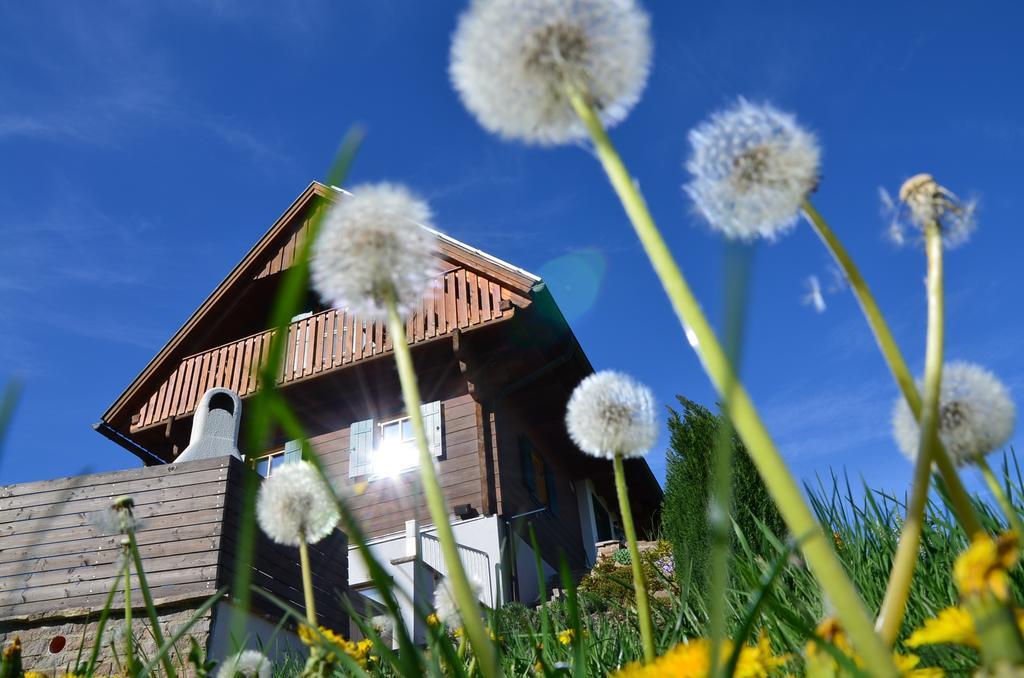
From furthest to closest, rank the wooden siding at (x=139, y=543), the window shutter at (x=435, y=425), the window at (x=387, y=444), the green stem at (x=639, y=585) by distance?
the window at (x=387, y=444) → the window shutter at (x=435, y=425) → the wooden siding at (x=139, y=543) → the green stem at (x=639, y=585)

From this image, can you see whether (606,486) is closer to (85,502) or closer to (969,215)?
(85,502)

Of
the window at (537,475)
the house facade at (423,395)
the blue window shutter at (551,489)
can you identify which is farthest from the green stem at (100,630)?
the blue window shutter at (551,489)

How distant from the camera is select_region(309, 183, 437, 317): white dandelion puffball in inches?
36.7

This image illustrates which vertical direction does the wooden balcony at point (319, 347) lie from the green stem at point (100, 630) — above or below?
above

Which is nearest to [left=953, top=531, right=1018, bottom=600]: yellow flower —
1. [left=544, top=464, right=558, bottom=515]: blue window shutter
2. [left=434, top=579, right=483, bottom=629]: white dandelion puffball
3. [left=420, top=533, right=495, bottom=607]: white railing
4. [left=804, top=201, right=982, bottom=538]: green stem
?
[left=804, top=201, right=982, bottom=538]: green stem

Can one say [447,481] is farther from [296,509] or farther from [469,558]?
[296,509]

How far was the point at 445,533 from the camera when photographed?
0.69 m

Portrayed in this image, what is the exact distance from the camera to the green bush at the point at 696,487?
6613 millimetres

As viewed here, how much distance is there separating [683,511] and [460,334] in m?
5.78

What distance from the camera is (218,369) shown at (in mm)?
15242

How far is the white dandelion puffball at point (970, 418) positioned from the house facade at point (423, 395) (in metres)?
10.4

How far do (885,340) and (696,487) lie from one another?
7.83 m

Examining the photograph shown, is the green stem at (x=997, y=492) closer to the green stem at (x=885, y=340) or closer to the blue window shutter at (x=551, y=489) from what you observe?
the green stem at (x=885, y=340)

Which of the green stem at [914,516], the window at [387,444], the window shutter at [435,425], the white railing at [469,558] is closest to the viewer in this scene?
the green stem at [914,516]
